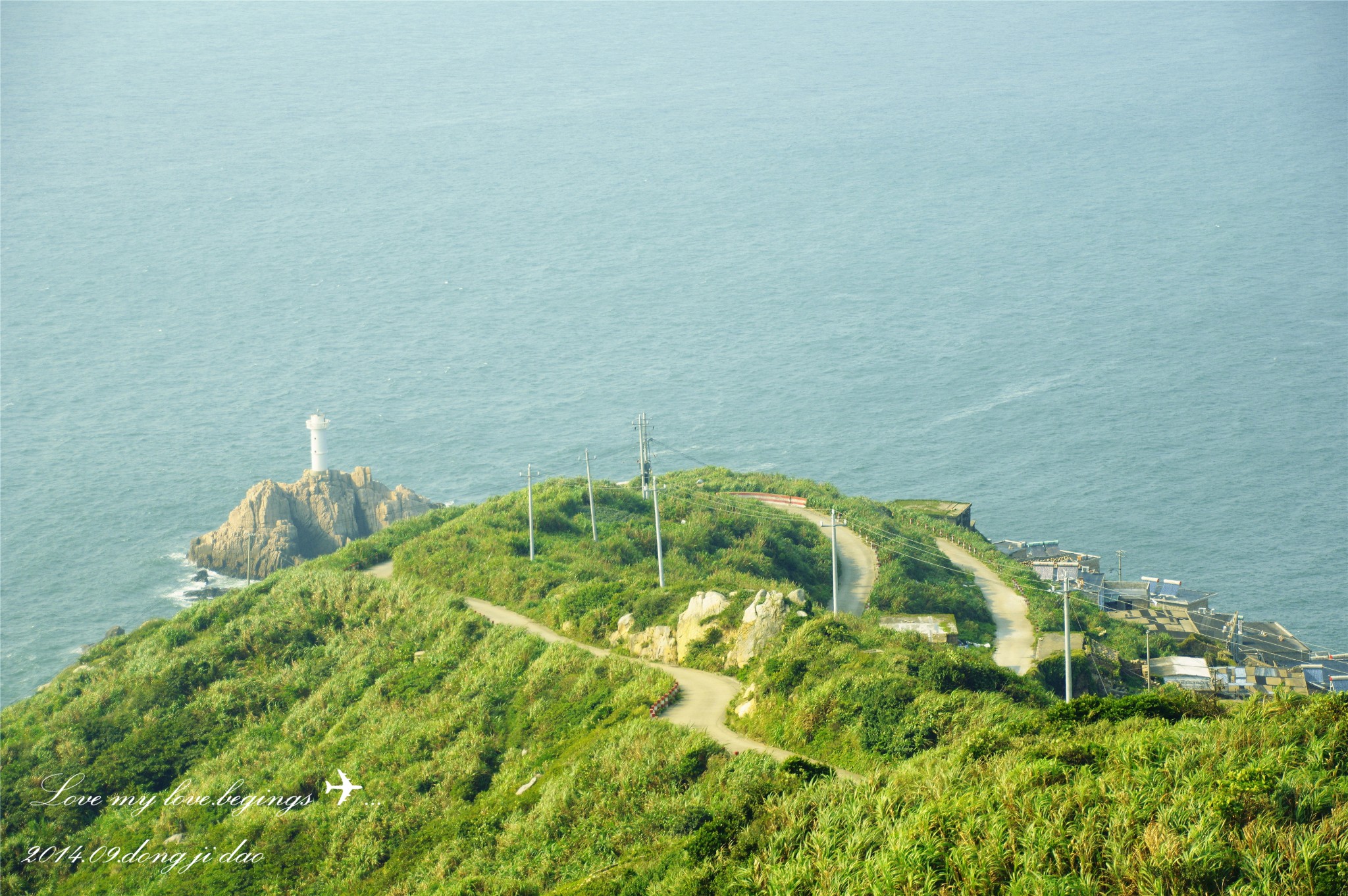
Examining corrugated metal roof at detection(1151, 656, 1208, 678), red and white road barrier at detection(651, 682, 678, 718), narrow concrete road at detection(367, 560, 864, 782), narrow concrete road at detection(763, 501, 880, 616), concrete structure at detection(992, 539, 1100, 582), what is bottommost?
concrete structure at detection(992, 539, 1100, 582)

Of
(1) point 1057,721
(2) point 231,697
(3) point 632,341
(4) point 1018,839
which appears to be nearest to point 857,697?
(1) point 1057,721

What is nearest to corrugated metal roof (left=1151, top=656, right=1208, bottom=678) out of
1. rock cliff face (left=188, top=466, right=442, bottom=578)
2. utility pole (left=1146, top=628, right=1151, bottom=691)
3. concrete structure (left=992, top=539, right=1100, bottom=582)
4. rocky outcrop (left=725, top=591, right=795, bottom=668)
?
utility pole (left=1146, top=628, right=1151, bottom=691)

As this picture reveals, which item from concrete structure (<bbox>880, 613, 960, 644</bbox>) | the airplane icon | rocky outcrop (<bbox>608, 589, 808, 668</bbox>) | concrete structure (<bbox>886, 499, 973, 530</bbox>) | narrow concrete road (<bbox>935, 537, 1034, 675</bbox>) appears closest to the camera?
the airplane icon

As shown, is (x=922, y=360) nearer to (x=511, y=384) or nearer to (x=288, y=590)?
(x=511, y=384)

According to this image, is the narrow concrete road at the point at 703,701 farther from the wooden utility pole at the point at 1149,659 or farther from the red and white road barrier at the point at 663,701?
the wooden utility pole at the point at 1149,659

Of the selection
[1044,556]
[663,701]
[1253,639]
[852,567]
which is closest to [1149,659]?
[852,567]

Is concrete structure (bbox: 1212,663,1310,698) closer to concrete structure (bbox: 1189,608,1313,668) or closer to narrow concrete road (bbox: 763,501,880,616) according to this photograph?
concrete structure (bbox: 1189,608,1313,668)
